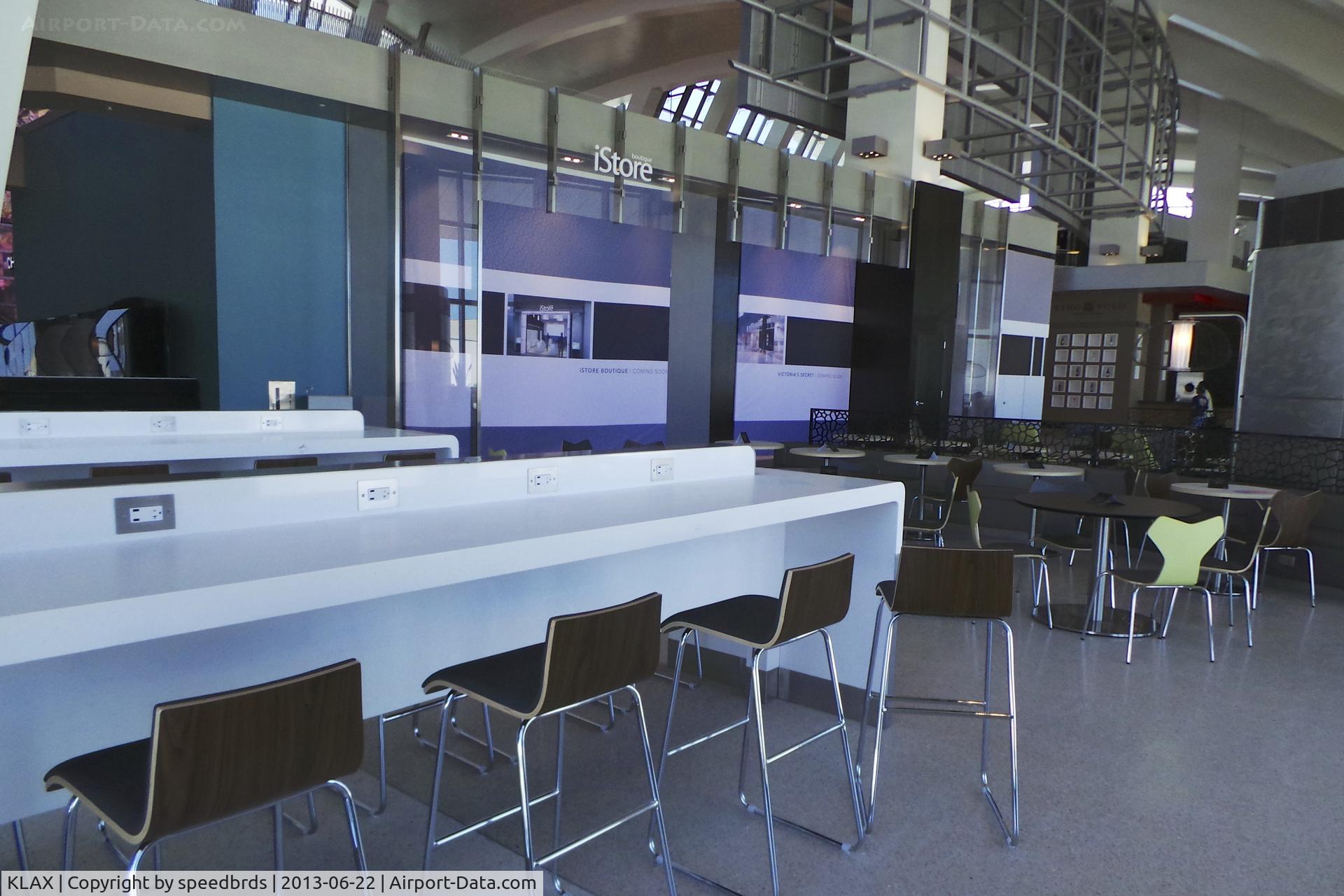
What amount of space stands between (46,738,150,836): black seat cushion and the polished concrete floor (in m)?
0.89

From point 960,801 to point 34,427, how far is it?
4.58 m

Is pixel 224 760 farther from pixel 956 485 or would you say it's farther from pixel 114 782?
pixel 956 485

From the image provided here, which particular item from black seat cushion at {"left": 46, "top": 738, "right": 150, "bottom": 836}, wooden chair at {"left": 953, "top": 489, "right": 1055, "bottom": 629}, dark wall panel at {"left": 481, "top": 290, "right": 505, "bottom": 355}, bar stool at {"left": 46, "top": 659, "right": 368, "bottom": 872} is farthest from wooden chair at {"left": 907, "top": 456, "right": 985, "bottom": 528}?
black seat cushion at {"left": 46, "top": 738, "right": 150, "bottom": 836}

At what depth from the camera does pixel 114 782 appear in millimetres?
1484

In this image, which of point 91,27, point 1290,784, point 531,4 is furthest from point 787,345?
point 1290,784

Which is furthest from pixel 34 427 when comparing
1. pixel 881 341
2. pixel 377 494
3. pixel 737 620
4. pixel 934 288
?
pixel 881 341

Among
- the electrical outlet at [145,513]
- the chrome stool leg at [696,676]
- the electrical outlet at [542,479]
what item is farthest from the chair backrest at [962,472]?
the electrical outlet at [145,513]

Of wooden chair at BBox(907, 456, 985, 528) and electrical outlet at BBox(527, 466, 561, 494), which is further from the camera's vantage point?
wooden chair at BBox(907, 456, 985, 528)

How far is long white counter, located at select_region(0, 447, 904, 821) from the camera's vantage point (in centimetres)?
Answer: 158

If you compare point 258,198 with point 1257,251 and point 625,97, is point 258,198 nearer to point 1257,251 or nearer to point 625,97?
point 1257,251

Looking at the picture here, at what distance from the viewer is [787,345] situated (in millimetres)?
11742

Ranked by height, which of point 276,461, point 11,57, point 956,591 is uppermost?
point 11,57

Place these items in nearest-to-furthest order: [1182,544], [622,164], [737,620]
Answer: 1. [737,620]
2. [1182,544]
3. [622,164]

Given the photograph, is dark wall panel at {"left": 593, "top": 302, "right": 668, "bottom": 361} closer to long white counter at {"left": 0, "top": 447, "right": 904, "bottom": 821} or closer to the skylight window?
long white counter at {"left": 0, "top": 447, "right": 904, "bottom": 821}
